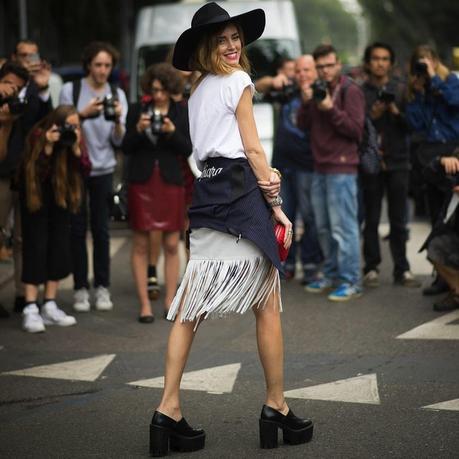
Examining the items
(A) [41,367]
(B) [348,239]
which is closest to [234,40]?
(A) [41,367]

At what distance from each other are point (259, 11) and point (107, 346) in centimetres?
323

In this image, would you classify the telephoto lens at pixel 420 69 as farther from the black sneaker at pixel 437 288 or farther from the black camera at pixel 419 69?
the black sneaker at pixel 437 288

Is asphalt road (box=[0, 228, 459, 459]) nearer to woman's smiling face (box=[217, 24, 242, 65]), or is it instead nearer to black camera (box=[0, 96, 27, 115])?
black camera (box=[0, 96, 27, 115])

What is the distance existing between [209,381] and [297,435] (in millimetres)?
1405

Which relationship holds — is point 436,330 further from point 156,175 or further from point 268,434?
point 268,434

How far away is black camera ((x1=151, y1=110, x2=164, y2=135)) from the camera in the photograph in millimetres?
8703

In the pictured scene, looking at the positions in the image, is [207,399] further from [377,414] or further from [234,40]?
[234,40]

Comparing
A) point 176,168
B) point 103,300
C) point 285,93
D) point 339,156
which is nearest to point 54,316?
point 103,300

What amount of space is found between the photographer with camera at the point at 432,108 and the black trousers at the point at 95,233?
2.50m

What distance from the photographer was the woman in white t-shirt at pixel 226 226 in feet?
17.6

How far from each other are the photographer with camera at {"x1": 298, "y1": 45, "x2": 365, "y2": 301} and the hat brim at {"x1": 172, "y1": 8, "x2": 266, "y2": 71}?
12.6 ft

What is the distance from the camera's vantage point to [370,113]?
1005 centimetres

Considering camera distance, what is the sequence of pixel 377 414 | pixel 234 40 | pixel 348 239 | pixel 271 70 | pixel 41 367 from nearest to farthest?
pixel 234 40, pixel 377 414, pixel 41 367, pixel 348 239, pixel 271 70

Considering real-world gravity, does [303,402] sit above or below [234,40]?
below
